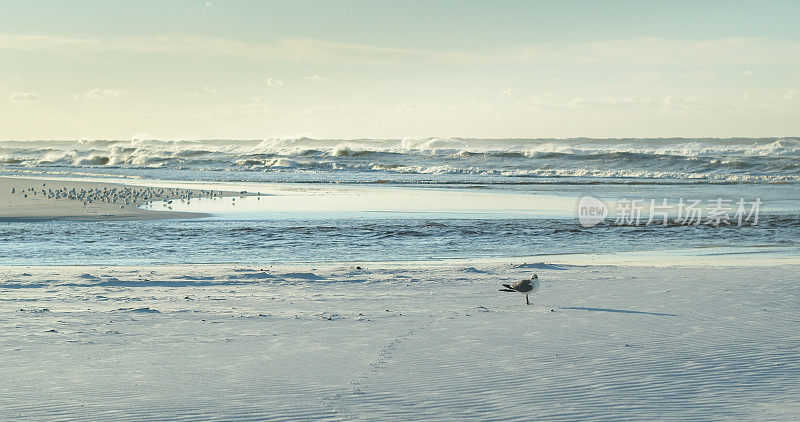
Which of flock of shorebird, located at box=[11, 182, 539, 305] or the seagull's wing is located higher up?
flock of shorebird, located at box=[11, 182, 539, 305]

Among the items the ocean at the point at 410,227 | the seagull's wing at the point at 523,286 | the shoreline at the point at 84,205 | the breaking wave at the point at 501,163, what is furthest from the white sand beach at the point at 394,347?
the breaking wave at the point at 501,163

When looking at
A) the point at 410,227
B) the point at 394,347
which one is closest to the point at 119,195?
the point at 410,227

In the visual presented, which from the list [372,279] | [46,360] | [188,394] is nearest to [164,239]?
[372,279]

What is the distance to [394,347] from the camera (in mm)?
6711

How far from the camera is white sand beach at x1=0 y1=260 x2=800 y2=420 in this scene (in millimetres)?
5137

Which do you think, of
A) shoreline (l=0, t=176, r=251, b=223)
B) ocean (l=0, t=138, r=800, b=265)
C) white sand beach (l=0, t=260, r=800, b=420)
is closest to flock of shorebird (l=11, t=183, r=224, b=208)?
shoreline (l=0, t=176, r=251, b=223)

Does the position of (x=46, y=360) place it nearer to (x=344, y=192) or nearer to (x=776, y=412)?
(x=776, y=412)

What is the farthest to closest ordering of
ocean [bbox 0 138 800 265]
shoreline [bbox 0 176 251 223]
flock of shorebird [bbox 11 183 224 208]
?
flock of shorebird [bbox 11 183 224 208], shoreline [bbox 0 176 251 223], ocean [bbox 0 138 800 265]

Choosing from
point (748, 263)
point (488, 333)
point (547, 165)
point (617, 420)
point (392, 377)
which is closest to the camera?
point (617, 420)

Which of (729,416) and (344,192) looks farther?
(344,192)

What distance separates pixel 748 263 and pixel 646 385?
323 inches

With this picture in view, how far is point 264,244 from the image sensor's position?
597 inches

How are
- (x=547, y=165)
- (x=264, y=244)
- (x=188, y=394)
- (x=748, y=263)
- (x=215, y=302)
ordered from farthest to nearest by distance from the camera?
(x=547, y=165)
(x=264, y=244)
(x=748, y=263)
(x=215, y=302)
(x=188, y=394)

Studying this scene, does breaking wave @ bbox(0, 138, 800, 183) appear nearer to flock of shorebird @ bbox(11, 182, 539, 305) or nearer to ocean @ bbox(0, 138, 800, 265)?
ocean @ bbox(0, 138, 800, 265)
